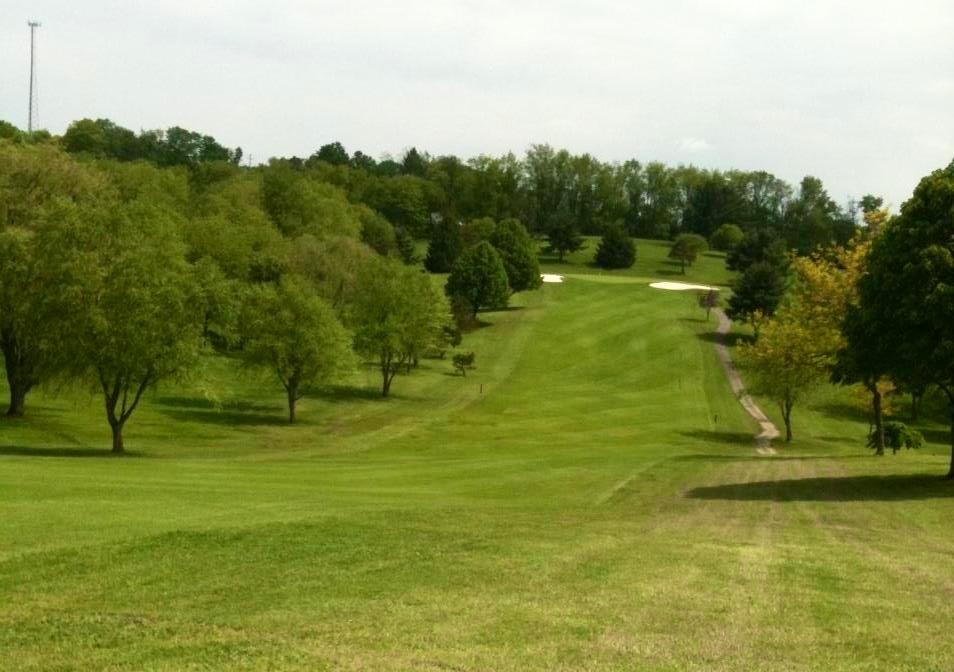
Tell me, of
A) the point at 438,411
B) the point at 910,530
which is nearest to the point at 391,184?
the point at 438,411

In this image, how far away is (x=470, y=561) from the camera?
16312mm

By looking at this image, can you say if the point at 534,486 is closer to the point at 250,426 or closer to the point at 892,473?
the point at 892,473

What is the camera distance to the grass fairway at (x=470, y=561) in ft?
36.0

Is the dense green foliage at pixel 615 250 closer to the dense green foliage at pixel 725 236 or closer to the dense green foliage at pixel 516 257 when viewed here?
the dense green foliage at pixel 516 257

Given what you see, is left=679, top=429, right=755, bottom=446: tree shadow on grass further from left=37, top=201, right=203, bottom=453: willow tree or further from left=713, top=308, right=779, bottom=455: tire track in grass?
left=37, top=201, right=203, bottom=453: willow tree

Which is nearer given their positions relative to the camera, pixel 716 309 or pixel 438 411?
pixel 438 411

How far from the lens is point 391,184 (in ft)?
564

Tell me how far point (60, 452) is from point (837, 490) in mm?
33813

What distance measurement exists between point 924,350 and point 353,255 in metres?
67.7

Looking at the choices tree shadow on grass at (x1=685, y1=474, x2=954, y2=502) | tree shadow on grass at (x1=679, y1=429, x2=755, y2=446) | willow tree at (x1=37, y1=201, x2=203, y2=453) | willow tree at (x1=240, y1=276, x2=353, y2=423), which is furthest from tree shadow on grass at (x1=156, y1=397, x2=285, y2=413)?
tree shadow on grass at (x1=685, y1=474, x2=954, y2=502)

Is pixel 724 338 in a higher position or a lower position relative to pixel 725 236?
lower

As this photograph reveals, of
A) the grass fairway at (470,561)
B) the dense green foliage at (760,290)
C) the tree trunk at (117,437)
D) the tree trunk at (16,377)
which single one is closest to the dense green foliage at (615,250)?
the dense green foliage at (760,290)

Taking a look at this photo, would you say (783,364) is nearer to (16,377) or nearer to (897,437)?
(897,437)

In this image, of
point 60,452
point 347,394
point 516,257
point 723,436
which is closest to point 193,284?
point 60,452
